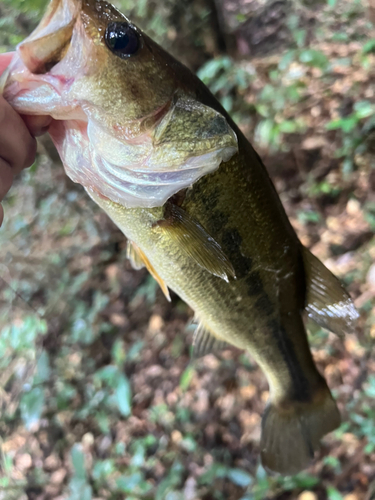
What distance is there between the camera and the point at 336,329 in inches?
45.3

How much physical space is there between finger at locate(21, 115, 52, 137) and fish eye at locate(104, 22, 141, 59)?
0.23 metres

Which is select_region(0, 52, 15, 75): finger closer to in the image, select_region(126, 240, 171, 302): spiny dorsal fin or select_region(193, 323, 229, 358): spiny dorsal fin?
select_region(126, 240, 171, 302): spiny dorsal fin

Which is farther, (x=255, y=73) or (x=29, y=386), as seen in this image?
(x=255, y=73)

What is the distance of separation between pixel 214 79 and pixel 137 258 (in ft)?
7.48

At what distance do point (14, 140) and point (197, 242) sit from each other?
49cm

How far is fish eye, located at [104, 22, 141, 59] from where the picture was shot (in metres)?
0.77

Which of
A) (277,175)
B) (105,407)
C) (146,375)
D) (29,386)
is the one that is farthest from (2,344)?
(277,175)

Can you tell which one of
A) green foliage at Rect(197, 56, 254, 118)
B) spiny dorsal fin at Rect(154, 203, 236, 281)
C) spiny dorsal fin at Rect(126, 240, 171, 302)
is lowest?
green foliage at Rect(197, 56, 254, 118)

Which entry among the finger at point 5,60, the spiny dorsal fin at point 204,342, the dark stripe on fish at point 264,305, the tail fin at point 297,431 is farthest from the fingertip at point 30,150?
the tail fin at point 297,431

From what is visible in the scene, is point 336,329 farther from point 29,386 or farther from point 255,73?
point 255,73

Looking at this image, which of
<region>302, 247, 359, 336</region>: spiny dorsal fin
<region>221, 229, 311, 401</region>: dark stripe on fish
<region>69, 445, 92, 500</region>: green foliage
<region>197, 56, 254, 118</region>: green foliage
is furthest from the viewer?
<region>197, 56, 254, 118</region>: green foliage

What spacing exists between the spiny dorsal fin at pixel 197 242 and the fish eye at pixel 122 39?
1.17ft

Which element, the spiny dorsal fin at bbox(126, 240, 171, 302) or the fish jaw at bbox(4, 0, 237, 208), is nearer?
the fish jaw at bbox(4, 0, 237, 208)

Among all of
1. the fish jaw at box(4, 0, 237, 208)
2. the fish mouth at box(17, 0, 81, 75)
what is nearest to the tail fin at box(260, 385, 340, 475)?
the fish jaw at box(4, 0, 237, 208)
